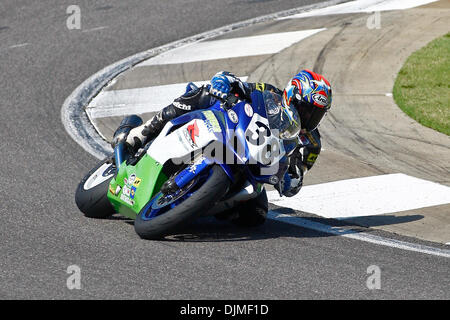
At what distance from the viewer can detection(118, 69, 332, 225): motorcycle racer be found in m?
7.08

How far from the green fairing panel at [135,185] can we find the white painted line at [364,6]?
305 inches

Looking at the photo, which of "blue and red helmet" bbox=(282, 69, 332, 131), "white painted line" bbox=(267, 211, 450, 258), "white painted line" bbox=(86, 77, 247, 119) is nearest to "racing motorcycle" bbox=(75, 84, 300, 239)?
"blue and red helmet" bbox=(282, 69, 332, 131)

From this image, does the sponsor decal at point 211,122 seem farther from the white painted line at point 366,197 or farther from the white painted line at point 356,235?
the white painted line at point 366,197

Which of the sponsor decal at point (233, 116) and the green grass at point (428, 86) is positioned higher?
the sponsor decal at point (233, 116)

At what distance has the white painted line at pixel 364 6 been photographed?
584 inches

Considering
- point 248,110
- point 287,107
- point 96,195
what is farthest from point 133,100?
point 287,107

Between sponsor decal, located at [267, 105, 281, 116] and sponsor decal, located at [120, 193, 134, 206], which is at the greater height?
sponsor decal, located at [267, 105, 281, 116]

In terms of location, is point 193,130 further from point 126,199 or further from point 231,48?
point 231,48

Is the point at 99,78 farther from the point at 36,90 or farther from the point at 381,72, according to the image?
the point at 381,72

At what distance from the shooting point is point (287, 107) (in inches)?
281

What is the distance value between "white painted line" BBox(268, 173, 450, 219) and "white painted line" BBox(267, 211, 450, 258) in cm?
28

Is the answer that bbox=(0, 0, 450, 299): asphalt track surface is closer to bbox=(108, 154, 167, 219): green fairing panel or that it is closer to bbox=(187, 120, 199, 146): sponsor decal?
bbox=(108, 154, 167, 219): green fairing panel

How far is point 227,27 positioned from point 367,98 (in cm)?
362

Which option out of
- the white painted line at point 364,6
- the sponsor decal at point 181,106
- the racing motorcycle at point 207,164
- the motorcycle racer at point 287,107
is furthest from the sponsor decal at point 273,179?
the white painted line at point 364,6
